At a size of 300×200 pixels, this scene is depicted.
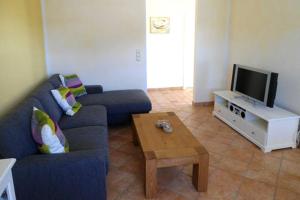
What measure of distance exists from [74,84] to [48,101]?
47.8 inches

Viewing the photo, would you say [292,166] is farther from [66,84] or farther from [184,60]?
[184,60]

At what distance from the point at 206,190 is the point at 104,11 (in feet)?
10.8

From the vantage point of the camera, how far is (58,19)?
4.29 m

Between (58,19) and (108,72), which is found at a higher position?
(58,19)

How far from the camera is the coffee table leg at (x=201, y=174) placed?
7.68ft

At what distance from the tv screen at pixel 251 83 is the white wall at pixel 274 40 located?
0.32 m

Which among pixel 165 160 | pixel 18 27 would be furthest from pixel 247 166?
pixel 18 27

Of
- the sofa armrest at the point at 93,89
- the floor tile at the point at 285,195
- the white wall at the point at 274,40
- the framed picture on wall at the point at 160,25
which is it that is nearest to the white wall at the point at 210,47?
the white wall at the point at 274,40

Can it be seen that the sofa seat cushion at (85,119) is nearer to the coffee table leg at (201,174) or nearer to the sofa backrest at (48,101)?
the sofa backrest at (48,101)

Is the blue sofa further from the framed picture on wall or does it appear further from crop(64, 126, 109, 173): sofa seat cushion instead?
the framed picture on wall

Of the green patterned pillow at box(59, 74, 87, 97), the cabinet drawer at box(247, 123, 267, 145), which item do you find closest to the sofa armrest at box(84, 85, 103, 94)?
the green patterned pillow at box(59, 74, 87, 97)

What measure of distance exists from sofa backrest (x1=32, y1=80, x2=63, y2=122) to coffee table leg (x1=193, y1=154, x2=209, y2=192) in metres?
1.66

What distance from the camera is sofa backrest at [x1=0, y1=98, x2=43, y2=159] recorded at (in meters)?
1.87

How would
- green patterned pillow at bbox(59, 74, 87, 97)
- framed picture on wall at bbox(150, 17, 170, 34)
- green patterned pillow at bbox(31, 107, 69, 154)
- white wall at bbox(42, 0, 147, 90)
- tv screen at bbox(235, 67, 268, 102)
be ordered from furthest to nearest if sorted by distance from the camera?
framed picture on wall at bbox(150, 17, 170, 34) < white wall at bbox(42, 0, 147, 90) < green patterned pillow at bbox(59, 74, 87, 97) < tv screen at bbox(235, 67, 268, 102) < green patterned pillow at bbox(31, 107, 69, 154)
